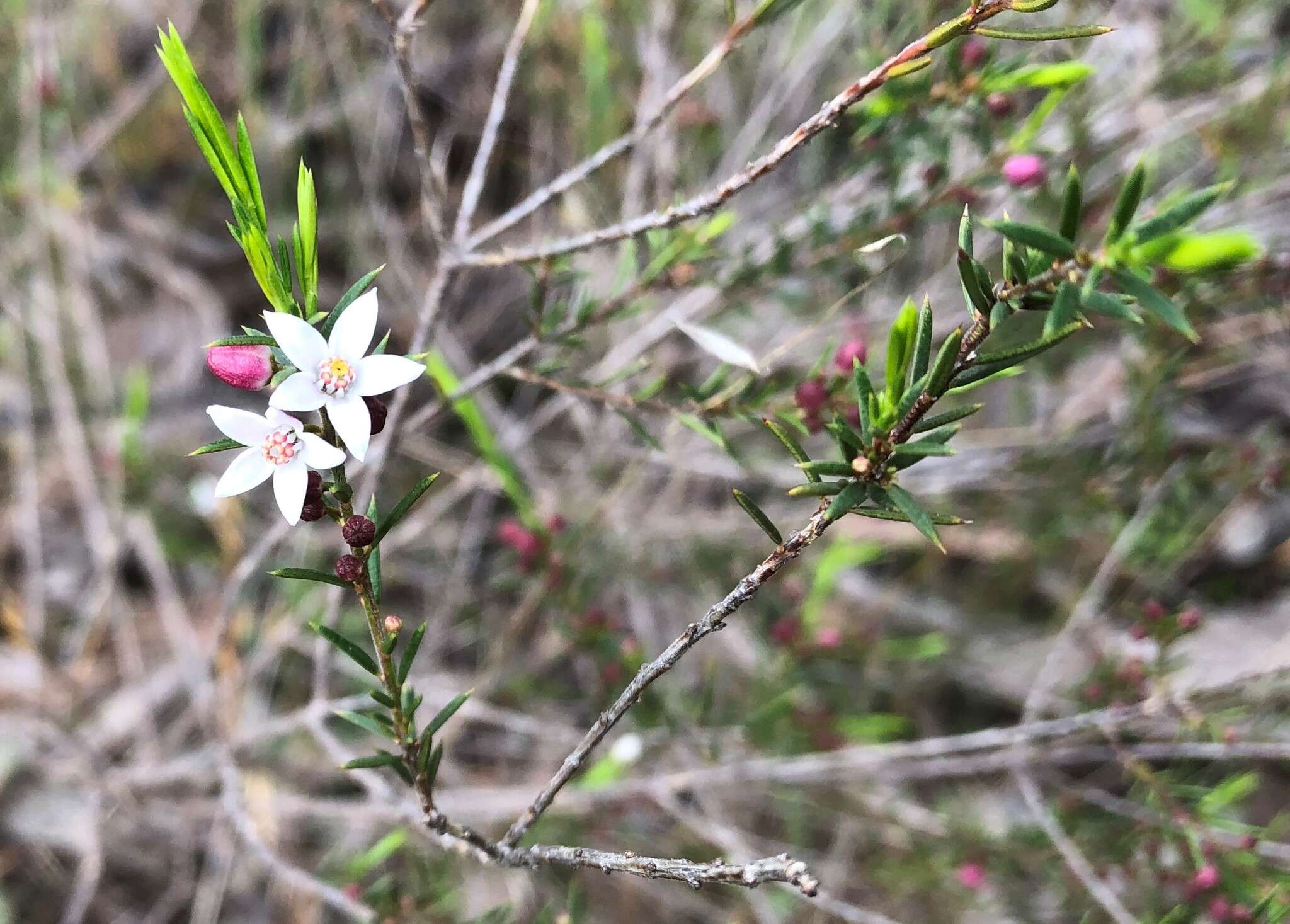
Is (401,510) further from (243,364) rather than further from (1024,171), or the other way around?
(1024,171)

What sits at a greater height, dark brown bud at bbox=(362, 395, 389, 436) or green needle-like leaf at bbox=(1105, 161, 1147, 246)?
green needle-like leaf at bbox=(1105, 161, 1147, 246)

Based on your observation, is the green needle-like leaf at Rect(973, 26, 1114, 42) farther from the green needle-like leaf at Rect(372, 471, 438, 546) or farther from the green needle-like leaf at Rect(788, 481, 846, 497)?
the green needle-like leaf at Rect(372, 471, 438, 546)

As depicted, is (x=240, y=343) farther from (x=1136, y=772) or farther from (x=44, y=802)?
(x=44, y=802)

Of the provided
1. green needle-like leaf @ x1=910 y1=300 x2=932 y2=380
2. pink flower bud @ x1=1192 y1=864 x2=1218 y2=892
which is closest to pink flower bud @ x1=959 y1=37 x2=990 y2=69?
green needle-like leaf @ x1=910 y1=300 x2=932 y2=380

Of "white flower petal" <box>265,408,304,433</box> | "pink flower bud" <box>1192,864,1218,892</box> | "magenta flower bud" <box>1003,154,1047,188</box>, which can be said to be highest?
"magenta flower bud" <box>1003,154,1047,188</box>

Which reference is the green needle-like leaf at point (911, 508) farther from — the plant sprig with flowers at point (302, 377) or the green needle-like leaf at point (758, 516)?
the plant sprig with flowers at point (302, 377)

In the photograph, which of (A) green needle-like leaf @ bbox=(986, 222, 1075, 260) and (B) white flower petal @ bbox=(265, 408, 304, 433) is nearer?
(A) green needle-like leaf @ bbox=(986, 222, 1075, 260)

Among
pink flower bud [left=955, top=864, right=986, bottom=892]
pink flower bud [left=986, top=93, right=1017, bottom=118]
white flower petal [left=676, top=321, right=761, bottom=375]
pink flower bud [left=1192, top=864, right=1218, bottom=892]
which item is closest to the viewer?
white flower petal [left=676, top=321, right=761, bottom=375]

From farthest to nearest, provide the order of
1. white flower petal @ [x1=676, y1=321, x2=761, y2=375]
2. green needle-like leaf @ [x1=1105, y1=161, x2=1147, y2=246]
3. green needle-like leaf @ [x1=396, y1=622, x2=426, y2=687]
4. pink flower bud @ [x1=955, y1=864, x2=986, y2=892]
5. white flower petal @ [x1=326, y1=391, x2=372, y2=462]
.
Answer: pink flower bud @ [x1=955, y1=864, x2=986, y2=892], white flower petal @ [x1=676, y1=321, x2=761, y2=375], green needle-like leaf @ [x1=396, y1=622, x2=426, y2=687], white flower petal @ [x1=326, y1=391, x2=372, y2=462], green needle-like leaf @ [x1=1105, y1=161, x2=1147, y2=246]
